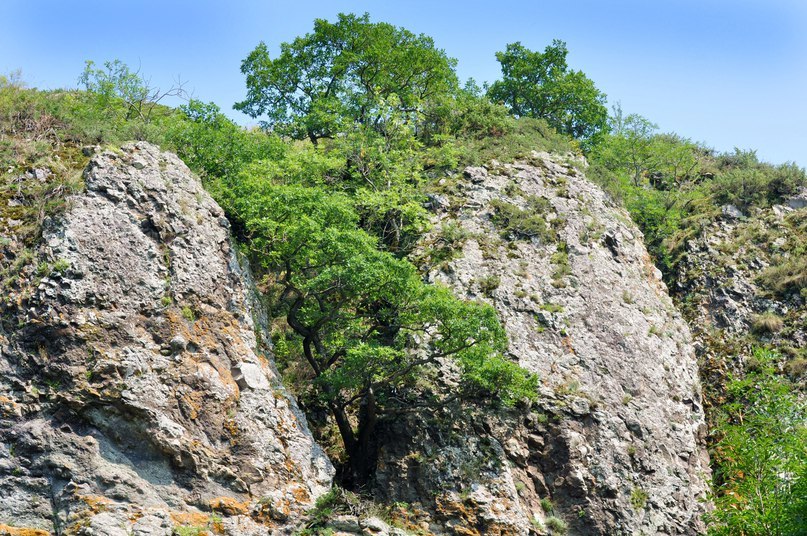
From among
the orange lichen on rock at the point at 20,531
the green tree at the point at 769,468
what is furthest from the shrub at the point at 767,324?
the orange lichen on rock at the point at 20,531

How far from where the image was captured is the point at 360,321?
2298 centimetres

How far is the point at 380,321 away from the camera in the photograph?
77.8ft

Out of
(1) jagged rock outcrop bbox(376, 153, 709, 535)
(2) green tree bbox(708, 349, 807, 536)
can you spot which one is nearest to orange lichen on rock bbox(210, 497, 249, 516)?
(1) jagged rock outcrop bbox(376, 153, 709, 535)

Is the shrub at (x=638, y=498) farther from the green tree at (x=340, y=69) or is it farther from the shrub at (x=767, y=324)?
the green tree at (x=340, y=69)

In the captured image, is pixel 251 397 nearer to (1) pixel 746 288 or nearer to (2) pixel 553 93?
(1) pixel 746 288

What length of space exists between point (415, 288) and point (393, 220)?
6676mm

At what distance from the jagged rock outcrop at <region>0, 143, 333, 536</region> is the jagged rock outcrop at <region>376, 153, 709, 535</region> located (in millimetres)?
4419

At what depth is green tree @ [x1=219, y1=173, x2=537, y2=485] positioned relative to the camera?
21.5 metres

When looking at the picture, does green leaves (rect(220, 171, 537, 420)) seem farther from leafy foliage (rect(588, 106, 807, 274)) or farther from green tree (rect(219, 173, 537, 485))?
leafy foliage (rect(588, 106, 807, 274))

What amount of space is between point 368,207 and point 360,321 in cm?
599

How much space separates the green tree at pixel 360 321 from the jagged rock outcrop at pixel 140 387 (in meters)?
1.74

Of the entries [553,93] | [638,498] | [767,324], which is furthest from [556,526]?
[553,93]

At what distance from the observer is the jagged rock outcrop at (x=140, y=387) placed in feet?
54.5

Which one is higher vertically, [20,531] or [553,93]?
[553,93]
